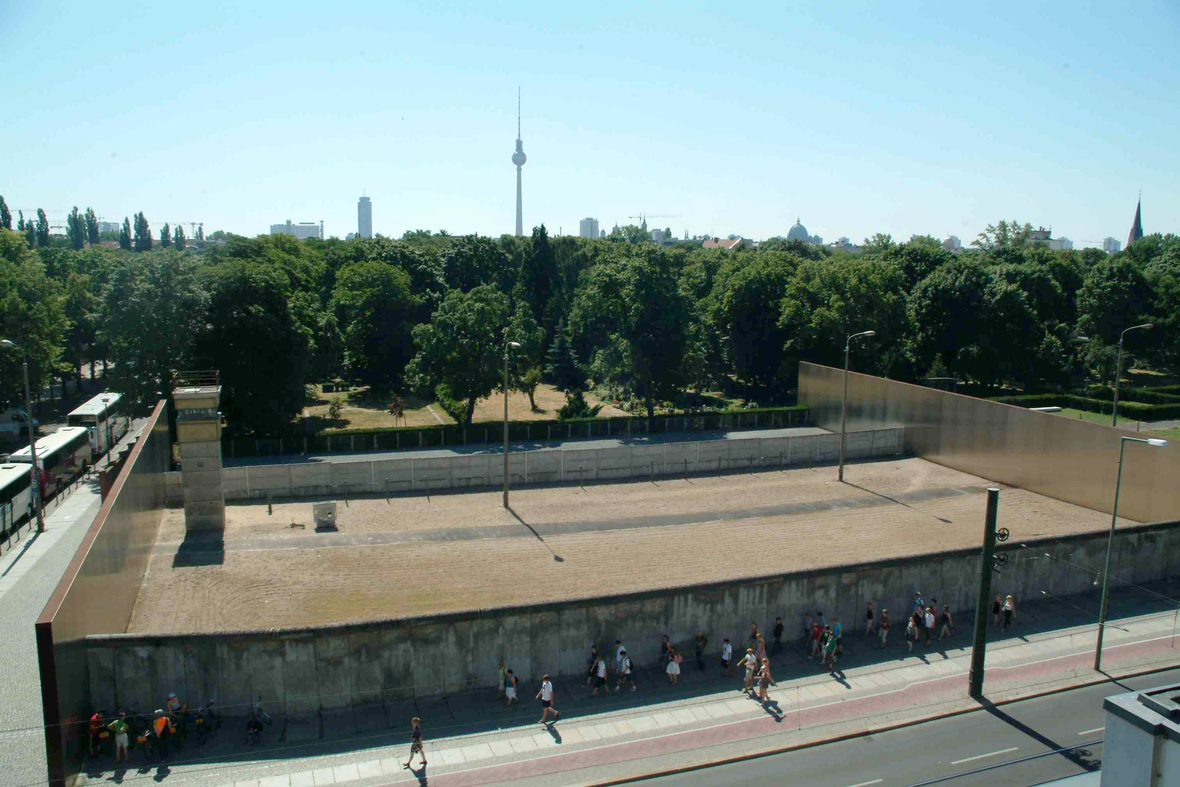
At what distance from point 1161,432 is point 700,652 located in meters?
37.0

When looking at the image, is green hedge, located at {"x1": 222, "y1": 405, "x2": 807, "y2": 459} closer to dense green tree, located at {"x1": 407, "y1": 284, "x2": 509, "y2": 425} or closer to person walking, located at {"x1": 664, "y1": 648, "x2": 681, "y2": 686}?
dense green tree, located at {"x1": 407, "y1": 284, "x2": 509, "y2": 425}

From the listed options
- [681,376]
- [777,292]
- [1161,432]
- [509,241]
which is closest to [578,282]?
[509,241]

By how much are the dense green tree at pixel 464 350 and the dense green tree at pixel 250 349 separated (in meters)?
7.17

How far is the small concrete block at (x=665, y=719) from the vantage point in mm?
18344

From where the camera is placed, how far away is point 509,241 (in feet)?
322

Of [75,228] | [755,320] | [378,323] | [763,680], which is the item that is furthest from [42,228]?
[763,680]

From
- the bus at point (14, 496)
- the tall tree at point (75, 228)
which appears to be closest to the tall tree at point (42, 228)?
the tall tree at point (75, 228)

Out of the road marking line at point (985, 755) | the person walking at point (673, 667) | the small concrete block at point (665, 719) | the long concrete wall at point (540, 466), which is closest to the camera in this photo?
the road marking line at point (985, 755)

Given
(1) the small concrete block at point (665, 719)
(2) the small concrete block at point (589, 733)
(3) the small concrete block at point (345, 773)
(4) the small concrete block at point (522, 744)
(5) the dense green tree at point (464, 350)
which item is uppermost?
(5) the dense green tree at point (464, 350)

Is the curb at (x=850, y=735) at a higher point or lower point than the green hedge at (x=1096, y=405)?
lower

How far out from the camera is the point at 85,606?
17.0 meters

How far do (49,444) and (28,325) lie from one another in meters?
14.0

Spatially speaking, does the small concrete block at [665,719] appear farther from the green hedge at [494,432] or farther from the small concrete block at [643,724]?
the green hedge at [494,432]

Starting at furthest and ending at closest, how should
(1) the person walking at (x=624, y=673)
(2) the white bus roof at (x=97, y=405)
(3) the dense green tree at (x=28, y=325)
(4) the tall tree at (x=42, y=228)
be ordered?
(4) the tall tree at (x=42, y=228), (2) the white bus roof at (x=97, y=405), (3) the dense green tree at (x=28, y=325), (1) the person walking at (x=624, y=673)
